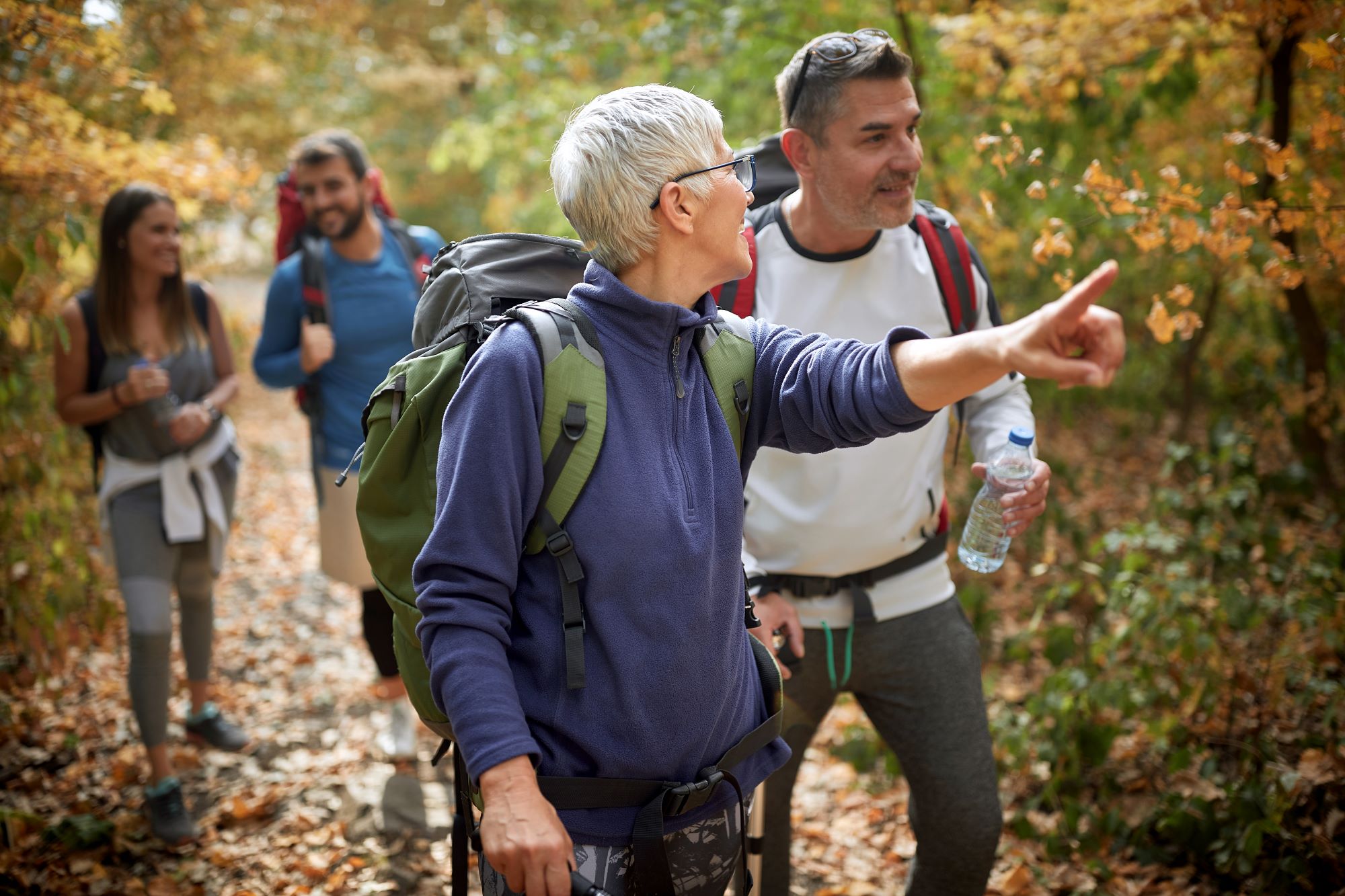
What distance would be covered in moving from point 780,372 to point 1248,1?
246 cm

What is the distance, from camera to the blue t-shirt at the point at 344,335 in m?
4.23

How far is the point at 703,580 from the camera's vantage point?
1753 millimetres

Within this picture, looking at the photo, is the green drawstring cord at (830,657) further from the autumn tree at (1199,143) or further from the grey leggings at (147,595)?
the grey leggings at (147,595)

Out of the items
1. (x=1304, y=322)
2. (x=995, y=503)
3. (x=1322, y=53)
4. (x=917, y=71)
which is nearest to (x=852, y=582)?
(x=995, y=503)

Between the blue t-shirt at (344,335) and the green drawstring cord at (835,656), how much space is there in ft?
7.73

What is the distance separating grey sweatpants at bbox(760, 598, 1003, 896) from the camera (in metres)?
2.55

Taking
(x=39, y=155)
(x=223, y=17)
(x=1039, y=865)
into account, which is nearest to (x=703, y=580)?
(x=1039, y=865)

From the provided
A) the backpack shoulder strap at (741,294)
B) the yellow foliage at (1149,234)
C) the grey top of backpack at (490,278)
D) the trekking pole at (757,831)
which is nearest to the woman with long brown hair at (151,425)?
the trekking pole at (757,831)

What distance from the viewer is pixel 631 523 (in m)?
1.68

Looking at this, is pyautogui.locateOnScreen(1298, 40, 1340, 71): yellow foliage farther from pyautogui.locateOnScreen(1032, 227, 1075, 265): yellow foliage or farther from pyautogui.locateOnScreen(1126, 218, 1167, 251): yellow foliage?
pyautogui.locateOnScreen(1032, 227, 1075, 265): yellow foliage

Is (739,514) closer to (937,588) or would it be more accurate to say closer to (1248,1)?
(937,588)

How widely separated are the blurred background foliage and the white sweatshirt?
22.0 inches

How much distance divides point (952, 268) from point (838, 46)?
0.66 metres

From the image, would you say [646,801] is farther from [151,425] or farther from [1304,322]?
[1304,322]
